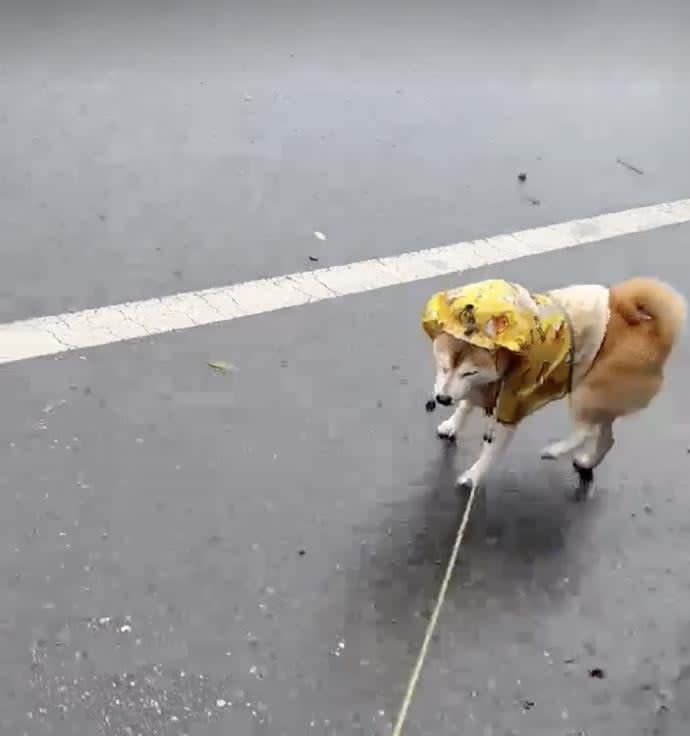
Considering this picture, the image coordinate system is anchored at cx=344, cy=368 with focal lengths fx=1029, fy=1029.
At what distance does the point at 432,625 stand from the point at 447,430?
773 millimetres

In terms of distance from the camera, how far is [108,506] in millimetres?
2895

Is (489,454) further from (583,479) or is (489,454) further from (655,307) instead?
(655,307)

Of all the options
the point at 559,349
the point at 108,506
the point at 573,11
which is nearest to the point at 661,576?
the point at 559,349

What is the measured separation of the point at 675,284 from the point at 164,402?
2331 mm

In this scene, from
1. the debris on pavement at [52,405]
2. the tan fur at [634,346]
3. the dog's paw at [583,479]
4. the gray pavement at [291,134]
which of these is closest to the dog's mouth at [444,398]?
the tan fur at [634,346]

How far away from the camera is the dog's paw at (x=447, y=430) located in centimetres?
330

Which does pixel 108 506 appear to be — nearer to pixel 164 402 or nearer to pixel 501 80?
pixel 164 402

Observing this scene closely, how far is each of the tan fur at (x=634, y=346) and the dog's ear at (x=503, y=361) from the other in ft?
1.04

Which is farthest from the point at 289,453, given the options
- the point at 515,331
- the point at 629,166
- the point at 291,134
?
the point at 629,166

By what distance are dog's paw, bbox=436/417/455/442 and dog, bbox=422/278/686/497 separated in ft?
0.67

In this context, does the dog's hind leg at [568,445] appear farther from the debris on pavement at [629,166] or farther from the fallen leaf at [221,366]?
the debris on pavement at [629,166]

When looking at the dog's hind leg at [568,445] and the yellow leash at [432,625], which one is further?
the dog's hind leg at [568,445]

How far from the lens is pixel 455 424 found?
3289 mm

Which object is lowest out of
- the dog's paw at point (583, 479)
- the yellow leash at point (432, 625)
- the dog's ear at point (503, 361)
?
the yellow leash at point (432, 625)
